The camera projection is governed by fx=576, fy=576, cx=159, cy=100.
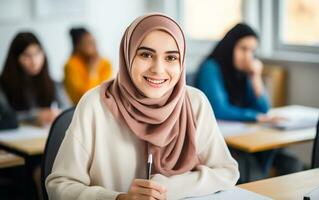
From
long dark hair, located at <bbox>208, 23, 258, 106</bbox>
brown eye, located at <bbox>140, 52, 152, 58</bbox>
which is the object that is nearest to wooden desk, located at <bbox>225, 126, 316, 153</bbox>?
long dark hair, located at <bbox>208, 23, 258, 106</bbox>

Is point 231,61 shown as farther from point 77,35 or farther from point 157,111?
point 157,111

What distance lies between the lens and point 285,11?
14.4 ft

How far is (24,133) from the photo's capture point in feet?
9.52

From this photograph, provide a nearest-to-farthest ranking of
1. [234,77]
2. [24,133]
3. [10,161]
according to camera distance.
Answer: [10,161], [24,133], [234,77]

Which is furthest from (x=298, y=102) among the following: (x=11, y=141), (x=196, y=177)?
(x=196, y=177)

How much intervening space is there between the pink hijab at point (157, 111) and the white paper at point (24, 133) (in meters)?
1.15

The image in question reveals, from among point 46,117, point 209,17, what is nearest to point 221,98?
point 46,117

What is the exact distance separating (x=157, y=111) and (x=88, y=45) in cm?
238

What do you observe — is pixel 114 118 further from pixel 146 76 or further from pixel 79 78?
pixel 79 78

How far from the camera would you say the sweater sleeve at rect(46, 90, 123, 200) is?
1597mm

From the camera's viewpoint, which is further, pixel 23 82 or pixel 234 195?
pixel 23 82

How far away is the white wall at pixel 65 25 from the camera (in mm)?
4734

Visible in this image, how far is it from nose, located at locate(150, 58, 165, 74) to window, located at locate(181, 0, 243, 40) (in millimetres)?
3173

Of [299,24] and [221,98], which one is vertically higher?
[299,24]
